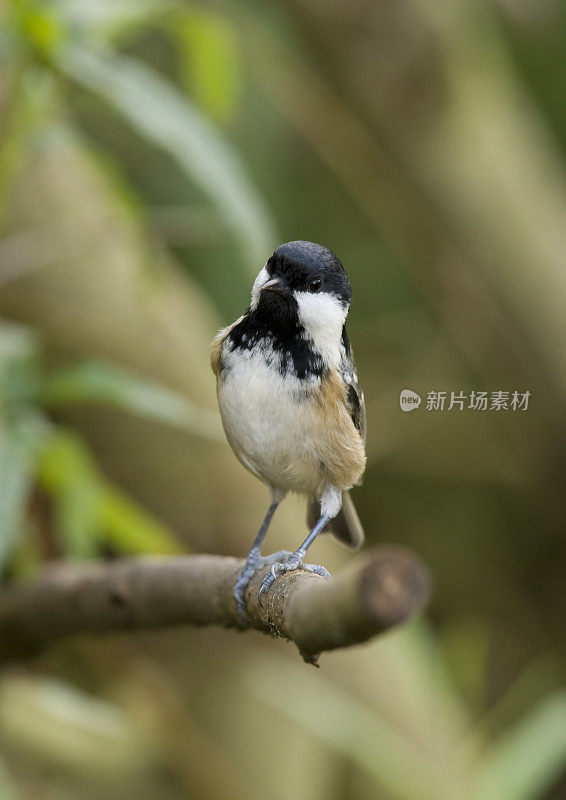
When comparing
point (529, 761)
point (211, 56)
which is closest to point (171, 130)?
point (211, 56)

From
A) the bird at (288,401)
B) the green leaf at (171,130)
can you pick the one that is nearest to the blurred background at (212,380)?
the green leaf at (171,130)

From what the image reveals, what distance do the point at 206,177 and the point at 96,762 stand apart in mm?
1921

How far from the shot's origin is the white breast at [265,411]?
4.63ft

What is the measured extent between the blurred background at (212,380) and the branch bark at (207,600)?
0.20 meters

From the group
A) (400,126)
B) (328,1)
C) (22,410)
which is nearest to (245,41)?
(328,1)

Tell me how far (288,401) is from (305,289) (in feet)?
0.86

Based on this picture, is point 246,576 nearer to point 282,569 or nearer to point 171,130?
point 282,569

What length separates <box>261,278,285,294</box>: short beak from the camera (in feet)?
4.15

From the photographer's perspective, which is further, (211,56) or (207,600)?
(211,56)

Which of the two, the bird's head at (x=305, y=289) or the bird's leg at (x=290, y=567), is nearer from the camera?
the bird's head at (x=305, y=289)

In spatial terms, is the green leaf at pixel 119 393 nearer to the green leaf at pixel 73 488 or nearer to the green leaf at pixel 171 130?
the green leaf at pixel 73 488

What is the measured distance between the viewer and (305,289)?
48.9 inches

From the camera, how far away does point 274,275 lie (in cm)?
128

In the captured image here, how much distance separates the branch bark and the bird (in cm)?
9
